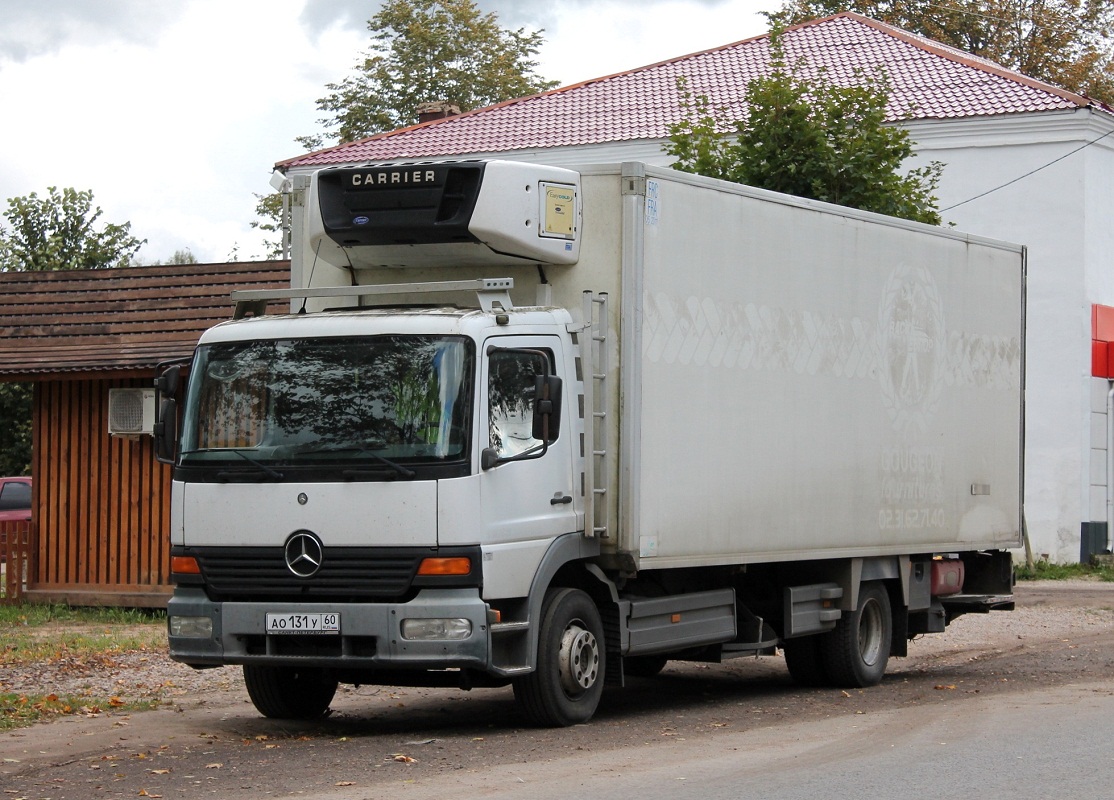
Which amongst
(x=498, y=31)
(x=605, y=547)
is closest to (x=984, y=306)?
(x=605, y=547)

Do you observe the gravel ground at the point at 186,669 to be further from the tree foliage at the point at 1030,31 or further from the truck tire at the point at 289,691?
the tree foliage at the point at 1030,31

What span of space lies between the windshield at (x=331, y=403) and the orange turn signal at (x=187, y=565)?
1.97ft

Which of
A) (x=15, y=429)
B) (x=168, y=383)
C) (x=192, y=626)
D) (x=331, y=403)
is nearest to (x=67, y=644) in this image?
Answer: (x=192, y=626)

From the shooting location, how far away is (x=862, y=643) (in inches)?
535

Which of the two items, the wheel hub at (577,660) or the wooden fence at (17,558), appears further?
the wooden fence at (17,558)

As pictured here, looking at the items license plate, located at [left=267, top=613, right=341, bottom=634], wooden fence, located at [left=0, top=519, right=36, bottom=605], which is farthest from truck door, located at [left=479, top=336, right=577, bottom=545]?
wooden fence, located at [left=0, top=519, right=36, bottom=605]

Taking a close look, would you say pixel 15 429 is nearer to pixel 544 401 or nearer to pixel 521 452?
pixel 521 452

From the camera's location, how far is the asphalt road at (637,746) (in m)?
8.23

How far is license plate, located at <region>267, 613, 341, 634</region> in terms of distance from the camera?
9711 mm

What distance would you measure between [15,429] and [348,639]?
3509 centimetres

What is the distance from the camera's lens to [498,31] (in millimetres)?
56531

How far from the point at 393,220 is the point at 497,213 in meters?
0.72

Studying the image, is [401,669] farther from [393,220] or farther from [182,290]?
[182,290]

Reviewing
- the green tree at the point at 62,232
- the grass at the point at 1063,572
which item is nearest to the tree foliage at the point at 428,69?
the green tree at the point at 62,232
